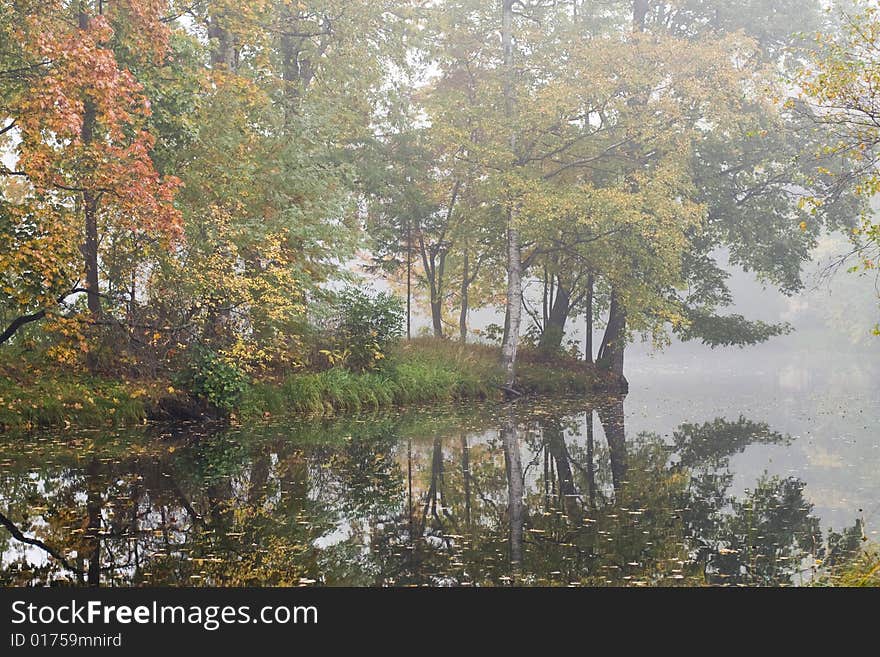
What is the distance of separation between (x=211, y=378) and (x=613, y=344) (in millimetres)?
17555

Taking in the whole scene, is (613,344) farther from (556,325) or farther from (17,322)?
(17,322)

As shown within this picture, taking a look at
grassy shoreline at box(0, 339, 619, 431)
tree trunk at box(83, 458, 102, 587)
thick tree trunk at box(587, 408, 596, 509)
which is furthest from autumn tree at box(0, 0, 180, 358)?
thick tree trunk at box(587, 408, 596, 509)

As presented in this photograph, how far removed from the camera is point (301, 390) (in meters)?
20.3

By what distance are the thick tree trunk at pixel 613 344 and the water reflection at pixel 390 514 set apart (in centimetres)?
1470

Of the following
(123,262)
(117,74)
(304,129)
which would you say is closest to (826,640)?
(117,74)

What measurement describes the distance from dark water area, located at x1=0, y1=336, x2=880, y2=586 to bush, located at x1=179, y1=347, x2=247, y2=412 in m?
1.08

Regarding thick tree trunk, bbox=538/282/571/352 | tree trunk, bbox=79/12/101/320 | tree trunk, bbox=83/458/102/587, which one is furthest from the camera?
thick tree trunk, bbox=538/282/571/352

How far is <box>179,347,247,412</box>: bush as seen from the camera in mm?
18031

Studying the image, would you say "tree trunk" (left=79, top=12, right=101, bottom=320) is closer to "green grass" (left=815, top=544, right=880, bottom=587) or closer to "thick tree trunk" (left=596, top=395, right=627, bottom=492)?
"thick tree trunk" (left=596, top=395, right=627, bottom=492)

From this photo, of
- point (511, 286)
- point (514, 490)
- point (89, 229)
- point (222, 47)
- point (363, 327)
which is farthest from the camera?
Result: point (511, 286)

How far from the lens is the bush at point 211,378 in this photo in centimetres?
1803

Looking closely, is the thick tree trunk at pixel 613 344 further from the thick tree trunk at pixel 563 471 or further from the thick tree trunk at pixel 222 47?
the thick tree trunk at pixel 222 47

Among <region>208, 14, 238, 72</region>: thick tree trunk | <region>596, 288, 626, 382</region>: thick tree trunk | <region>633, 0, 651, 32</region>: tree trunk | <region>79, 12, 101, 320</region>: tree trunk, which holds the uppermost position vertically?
<region>633, 0, 651, 32</region>: tree trunk

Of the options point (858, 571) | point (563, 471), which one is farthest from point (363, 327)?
point (858, 571)
